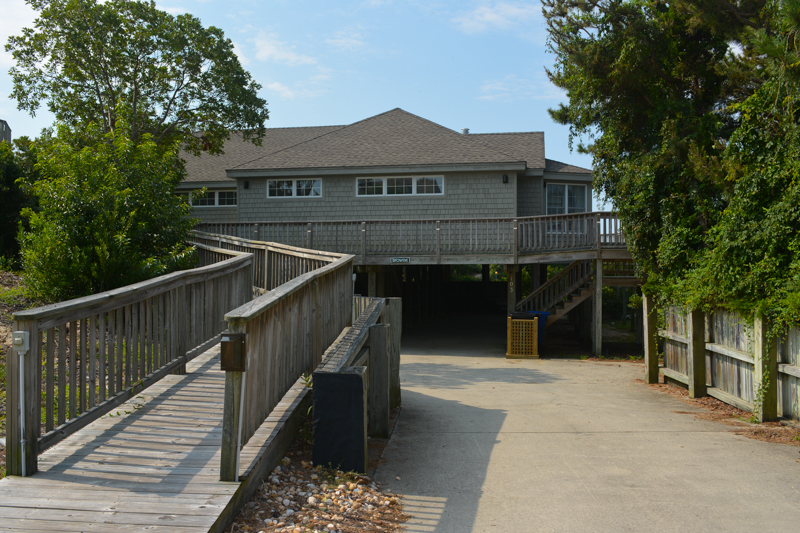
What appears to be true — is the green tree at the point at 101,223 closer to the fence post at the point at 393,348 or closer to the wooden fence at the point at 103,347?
the wooden fence at the point at 103,347

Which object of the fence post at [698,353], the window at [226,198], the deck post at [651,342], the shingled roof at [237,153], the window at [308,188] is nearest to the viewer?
the fence post at [698,353]

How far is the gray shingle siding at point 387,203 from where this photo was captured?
61.9 ft

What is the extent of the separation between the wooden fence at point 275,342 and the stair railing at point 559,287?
10.2m

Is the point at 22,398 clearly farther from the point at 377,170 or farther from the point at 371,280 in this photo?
the point at 377,170

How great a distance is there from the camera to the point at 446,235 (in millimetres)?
16672

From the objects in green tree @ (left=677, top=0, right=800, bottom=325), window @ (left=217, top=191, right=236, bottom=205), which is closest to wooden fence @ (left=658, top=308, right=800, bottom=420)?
green tree @ (left=677, top=0, right=800, bottom=325)

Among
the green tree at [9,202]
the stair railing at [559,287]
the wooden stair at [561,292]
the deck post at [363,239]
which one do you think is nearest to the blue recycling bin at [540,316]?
the wooden stair at [561,292]

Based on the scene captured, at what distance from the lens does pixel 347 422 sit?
4703mm

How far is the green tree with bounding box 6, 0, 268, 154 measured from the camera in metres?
17.2

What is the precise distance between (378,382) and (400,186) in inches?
551

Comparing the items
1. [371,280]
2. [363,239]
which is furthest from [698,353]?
[371,280]

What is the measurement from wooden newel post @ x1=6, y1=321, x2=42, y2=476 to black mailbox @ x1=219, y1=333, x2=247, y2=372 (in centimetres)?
118

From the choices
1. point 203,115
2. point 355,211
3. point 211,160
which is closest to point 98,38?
point 203,115

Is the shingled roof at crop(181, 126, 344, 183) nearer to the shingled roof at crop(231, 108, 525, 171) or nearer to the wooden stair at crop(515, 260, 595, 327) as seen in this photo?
the shingled roof at crop(231, 108, 525, 171)
